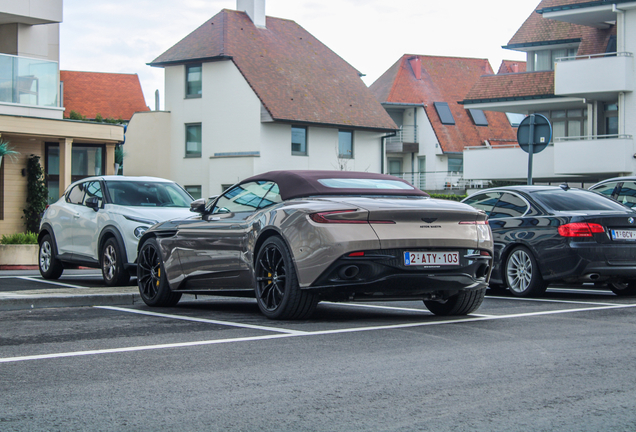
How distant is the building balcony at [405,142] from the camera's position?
5706cm

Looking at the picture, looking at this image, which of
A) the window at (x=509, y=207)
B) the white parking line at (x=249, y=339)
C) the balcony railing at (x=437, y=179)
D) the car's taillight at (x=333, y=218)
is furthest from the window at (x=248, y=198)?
the balcony railing at (x=437, y=179)

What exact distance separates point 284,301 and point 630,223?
515cm

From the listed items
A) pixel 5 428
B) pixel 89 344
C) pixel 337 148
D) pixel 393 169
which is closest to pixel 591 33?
pixel 337 148

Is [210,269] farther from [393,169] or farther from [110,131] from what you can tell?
[393,169]

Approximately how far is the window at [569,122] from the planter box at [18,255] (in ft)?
74.1

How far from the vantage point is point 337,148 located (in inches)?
1793

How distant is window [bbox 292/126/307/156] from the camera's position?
1725 inches

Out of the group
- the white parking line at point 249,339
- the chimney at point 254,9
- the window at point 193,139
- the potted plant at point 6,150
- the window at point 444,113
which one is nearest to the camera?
the white parking line at point 249,339

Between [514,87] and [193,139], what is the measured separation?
16210 millimetres

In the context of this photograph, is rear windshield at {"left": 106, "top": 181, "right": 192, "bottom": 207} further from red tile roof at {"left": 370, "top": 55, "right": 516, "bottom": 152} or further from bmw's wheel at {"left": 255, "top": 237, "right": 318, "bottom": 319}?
red tile roof at {"left": 370, "top": 55, "right": 516, "bottom": 152}

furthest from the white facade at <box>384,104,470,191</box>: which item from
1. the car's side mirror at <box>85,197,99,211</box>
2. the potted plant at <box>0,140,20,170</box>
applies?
the car's side mirror at <box>85,197,99,211</box>

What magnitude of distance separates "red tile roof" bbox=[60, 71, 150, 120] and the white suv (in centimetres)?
5851

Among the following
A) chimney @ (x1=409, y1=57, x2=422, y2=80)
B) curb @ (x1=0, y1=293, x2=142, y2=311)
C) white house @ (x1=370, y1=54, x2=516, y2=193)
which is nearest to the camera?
curb @ (x1=0, y1=293, x2=142, y2=311)

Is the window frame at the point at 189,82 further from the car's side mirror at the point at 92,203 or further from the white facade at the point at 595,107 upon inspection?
the car's side mirror at the point at 92,203
